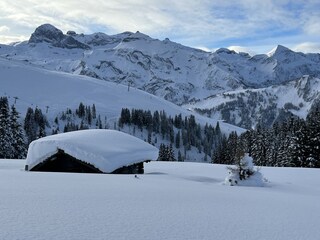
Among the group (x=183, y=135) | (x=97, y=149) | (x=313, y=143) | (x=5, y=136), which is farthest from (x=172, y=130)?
(x=97, y=149)

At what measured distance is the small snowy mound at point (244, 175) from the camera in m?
16.5

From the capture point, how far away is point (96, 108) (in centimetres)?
18662

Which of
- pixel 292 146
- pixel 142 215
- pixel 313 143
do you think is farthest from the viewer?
pixel 292 146

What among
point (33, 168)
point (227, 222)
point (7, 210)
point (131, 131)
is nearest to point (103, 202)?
point (7, 210)

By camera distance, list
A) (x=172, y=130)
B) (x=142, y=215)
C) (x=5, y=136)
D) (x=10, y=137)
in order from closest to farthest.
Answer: (x=142, y=215)
(x=5, y=136)
(x=10, y=137)
(x=172, y=130)

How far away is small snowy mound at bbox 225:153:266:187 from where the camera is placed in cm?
1652

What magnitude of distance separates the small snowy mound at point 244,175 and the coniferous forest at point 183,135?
1.86 feet

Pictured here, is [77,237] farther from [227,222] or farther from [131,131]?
[131,131]

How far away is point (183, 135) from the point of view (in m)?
183

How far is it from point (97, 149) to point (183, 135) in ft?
535

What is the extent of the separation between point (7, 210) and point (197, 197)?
4591 mm

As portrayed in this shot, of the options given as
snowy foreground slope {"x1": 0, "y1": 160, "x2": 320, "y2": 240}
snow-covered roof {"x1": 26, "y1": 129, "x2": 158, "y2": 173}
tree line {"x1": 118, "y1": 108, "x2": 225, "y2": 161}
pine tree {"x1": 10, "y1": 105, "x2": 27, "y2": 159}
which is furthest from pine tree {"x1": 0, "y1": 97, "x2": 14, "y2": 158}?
tree line {"x1": 118, "y1": 108, "x2": 225, "y2": 161}

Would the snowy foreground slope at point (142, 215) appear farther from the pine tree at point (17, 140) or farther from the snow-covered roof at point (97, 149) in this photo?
the pine tree at point (17, 140)

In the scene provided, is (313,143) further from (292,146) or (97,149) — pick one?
(97,149)
